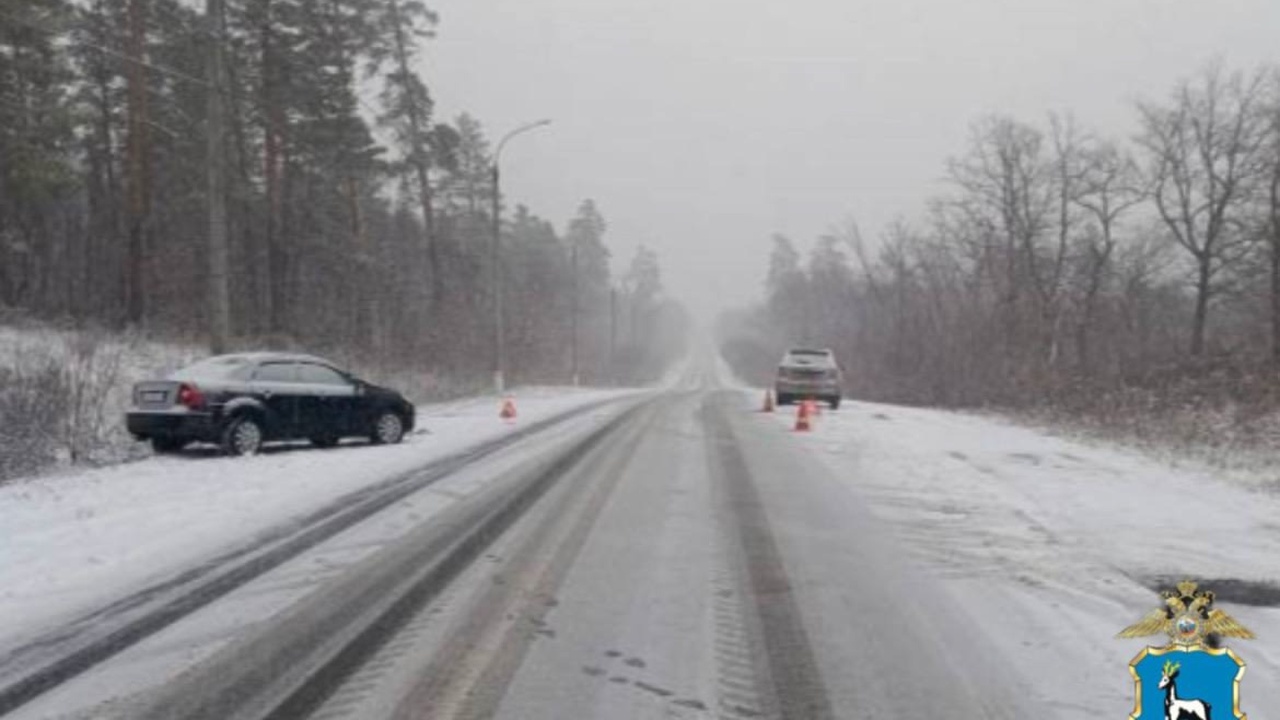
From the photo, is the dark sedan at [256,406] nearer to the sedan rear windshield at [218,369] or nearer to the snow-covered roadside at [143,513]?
the sedan rear windshield at [218,369]

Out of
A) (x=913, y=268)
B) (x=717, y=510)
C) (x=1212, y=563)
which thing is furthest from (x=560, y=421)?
(x=913, y=268)

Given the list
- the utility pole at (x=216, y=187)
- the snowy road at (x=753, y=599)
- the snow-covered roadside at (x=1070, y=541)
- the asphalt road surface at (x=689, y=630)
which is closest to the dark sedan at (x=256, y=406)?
the utility pole at (x=216, y=187)

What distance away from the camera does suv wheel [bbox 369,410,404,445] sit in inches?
688

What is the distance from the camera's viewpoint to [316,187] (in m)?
46.9

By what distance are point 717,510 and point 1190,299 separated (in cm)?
7345

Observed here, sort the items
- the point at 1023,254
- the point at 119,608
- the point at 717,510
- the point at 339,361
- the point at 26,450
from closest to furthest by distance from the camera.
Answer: the point at 119,608 < the point at 717,510 < the point at 26,450 < the point at 339,361 < the point at 1023,254

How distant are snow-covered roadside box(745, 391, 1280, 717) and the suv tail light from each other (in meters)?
8.62

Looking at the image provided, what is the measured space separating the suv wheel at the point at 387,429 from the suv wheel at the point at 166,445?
9.66ft

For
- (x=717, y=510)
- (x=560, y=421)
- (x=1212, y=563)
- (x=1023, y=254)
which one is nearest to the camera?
(x=1212, y=563)

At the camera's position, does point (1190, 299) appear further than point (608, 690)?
Yes

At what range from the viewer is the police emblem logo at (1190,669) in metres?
2.69

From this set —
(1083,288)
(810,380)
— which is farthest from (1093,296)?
(810,380)

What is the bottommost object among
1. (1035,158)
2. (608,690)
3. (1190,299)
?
(608,690)

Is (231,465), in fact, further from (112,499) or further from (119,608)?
(119,608)
